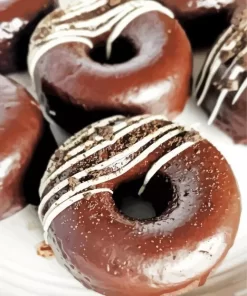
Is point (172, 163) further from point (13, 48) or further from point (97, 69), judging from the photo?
point (13, 48)

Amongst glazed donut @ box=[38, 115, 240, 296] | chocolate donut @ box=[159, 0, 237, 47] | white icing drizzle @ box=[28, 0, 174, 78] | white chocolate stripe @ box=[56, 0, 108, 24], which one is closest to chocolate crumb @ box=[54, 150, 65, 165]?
glazed donut @ box=[38, 115, 240, 296]

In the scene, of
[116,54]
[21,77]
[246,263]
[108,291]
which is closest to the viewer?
[108,291]

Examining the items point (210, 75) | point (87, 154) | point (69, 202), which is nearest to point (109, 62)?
point (210, 75)

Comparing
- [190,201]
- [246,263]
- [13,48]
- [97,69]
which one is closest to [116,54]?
[97,69]

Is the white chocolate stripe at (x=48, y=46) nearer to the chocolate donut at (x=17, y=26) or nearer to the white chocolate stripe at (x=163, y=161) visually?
the chocolate donut at (x=17, y=26)

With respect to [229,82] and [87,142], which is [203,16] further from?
[87,142]

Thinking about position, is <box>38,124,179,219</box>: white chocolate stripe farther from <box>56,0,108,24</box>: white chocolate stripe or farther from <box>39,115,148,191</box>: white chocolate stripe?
<box>56,0,108,24</box>: white chocolate stripe
